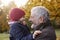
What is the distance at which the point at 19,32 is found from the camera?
1400mm

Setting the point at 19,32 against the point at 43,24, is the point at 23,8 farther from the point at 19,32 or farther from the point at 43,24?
the point at 43,24

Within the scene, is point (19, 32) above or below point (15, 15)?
below

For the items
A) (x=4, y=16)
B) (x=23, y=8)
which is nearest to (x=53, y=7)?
(x=23, y=8)

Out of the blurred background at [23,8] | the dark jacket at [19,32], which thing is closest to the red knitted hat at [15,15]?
the dark jacket at [19,32]

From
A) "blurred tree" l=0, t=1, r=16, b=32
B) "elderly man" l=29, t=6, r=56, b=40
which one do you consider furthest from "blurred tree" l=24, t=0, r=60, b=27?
"elderly man" l=29, t=6, r=56, b=40

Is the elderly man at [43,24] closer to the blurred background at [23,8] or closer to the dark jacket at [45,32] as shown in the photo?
the dark jacket at [45,32]

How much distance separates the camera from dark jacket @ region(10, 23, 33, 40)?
1367mm

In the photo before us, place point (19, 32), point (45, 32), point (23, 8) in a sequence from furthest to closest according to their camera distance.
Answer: point (23, 8), point (19, 32), point (45, 32)

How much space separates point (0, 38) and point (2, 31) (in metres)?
0.11

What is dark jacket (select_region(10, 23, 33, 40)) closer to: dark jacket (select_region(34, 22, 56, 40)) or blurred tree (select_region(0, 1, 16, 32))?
Answer: dark jacket (select_region(34, 22, 56, 40))

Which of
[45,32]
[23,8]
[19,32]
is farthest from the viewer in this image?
[23,8]

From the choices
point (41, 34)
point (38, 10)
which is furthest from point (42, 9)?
point (41, 34)

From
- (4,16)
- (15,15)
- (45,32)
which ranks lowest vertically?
(45,32)

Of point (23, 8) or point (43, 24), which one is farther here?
point (23, 8)
